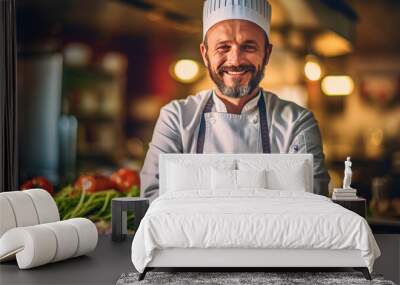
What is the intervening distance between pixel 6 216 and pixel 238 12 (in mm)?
3474

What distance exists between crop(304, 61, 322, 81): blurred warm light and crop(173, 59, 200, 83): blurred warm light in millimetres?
1238

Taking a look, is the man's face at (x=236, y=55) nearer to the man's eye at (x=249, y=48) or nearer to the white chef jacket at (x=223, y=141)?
the man's eye at (x=249, y=48)

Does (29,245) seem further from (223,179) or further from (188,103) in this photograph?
(188,103)

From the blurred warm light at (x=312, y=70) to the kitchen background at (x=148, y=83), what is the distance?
0.04ft

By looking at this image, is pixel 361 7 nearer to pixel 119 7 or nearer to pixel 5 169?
pixel 119 7

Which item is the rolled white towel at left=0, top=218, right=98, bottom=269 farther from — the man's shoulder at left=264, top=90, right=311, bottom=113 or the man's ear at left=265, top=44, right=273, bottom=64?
the man's ear at left=265, top=44, right=273, bottom=64

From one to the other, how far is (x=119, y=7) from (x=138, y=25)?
289mm

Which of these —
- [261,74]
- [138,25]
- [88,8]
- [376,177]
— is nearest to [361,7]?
[261,74]

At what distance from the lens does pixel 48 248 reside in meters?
5.48

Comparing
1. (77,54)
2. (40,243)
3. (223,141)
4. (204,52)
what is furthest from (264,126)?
(40,243)

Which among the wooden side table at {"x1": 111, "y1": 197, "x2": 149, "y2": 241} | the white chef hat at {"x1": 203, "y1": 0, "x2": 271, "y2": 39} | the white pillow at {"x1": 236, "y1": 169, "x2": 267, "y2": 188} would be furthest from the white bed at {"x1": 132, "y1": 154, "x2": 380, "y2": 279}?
the white chef hat at {"x1": 203, "y1": 0, "x2": 271, "y2": 39}

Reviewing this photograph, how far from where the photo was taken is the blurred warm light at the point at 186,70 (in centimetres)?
779

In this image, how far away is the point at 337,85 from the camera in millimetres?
7746

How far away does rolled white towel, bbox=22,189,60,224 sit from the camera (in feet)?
Answer: 19.8
